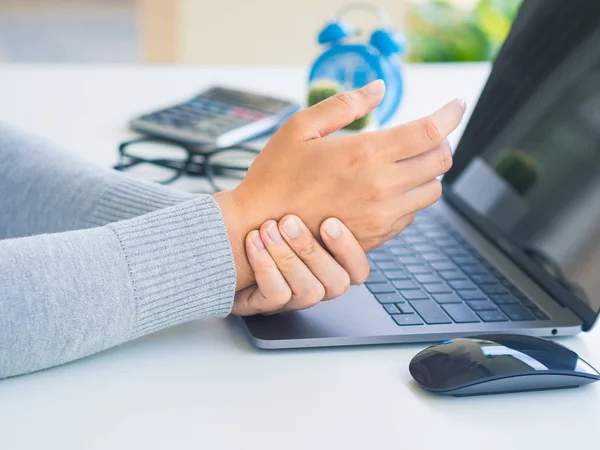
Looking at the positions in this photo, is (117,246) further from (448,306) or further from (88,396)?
(448,306)

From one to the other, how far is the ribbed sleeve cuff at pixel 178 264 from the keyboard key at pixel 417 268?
0.19 meters

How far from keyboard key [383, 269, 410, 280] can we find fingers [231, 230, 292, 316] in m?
0.13

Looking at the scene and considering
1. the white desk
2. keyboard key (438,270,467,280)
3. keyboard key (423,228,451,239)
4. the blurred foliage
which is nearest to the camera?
the white desk

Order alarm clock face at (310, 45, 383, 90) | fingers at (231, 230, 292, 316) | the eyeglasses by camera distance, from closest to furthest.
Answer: fingers at (231, 230, 292, 316), the eyeglasses, alarm clock face at (310, 45, 383, 90)

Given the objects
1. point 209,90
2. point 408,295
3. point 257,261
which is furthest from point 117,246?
point 209,90

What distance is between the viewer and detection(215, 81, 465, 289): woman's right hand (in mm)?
638

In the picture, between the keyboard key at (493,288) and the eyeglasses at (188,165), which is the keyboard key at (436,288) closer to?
the keyboard key at (493,288)

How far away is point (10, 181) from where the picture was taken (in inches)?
31.1

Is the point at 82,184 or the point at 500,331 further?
the point at 82,184

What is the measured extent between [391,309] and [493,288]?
0.11 m

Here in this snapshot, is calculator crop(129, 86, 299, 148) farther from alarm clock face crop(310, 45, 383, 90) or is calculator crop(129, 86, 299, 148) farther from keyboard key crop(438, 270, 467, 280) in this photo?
keyboard key crop(438, 270, 467, 280)

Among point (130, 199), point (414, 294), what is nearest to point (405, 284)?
point (414, 294)

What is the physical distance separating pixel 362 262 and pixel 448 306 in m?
0.08

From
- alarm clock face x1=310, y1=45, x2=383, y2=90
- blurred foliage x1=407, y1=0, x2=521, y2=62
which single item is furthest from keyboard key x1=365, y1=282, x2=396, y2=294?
blurred foliage x1=407, y1=0, x2=521, y2=62
